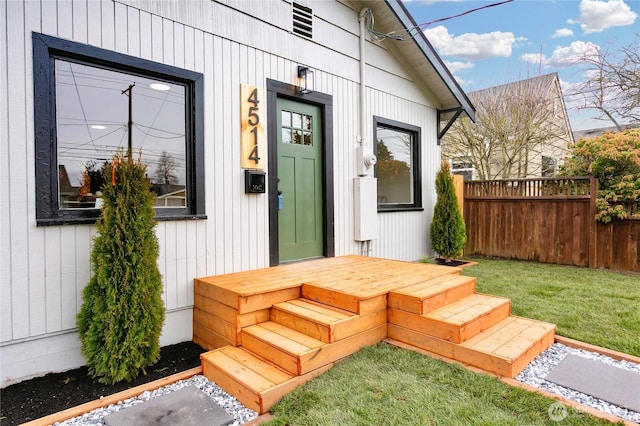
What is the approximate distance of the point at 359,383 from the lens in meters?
2.22

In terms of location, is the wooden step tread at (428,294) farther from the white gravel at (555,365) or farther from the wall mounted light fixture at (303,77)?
the wall mounted light fixture at (303,77)

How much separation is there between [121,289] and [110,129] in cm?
141

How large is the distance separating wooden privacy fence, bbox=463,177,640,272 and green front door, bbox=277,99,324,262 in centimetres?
405

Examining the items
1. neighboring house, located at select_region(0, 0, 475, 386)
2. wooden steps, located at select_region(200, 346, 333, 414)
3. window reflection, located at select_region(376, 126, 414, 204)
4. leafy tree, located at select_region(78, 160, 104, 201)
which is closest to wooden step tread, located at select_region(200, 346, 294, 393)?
wooden steps, located at select_region(200, 346, 333, 414)

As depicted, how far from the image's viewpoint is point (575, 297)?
4.07m

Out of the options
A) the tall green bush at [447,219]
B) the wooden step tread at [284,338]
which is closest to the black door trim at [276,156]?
the wooden step tread at [284,338]

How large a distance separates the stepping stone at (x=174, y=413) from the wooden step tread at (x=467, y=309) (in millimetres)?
1647

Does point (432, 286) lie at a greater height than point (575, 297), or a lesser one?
greater

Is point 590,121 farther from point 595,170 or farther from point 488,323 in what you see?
point 488,323

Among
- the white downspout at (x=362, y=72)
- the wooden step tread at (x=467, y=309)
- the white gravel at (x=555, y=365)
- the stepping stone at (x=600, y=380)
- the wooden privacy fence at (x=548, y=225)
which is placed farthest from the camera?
the wooden privacy fence at (x=548, y=225)

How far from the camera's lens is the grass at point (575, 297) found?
3.03 metres

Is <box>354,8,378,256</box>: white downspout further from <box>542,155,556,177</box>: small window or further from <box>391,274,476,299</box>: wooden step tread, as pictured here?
<box>542,155,556,177</box>: small window

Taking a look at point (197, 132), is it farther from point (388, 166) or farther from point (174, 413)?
point (388, 166)

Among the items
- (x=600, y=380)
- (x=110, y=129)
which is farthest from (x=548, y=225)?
(x=110, y=129)
